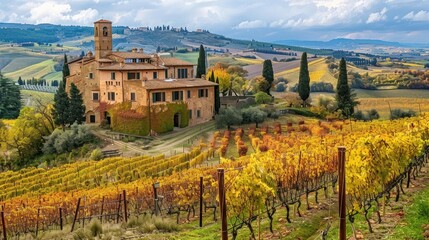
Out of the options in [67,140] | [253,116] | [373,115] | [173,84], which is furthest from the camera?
[373,115]

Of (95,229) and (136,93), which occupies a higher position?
(136,93)

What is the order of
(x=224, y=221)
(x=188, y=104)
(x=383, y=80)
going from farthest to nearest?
(x=383, y=80)
(x=188, y=104)
(x=224, y=221)

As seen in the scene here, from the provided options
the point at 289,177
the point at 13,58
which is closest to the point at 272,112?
the point at 289,177

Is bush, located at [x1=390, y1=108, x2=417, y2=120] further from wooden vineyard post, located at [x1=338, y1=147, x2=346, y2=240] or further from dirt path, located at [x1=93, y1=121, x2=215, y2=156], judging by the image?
wooden vineyard post, located at [x1=338, y1=147, x2=346, y2=240]

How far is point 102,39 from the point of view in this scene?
5462 centimetres

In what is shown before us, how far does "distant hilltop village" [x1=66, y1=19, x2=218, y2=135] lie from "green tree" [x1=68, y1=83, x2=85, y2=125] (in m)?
1.23

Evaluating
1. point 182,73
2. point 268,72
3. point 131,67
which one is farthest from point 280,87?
point 131,67

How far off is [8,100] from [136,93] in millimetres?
33495

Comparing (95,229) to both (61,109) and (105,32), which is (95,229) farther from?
(105,32)

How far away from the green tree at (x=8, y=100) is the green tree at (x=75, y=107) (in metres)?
25.5

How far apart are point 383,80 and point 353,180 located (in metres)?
80.1

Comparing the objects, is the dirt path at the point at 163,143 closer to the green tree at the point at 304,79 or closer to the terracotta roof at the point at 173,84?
the terracotta roof at the point at 173,84

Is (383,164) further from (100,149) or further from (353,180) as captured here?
(100,149)

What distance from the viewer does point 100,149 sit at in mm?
43875
